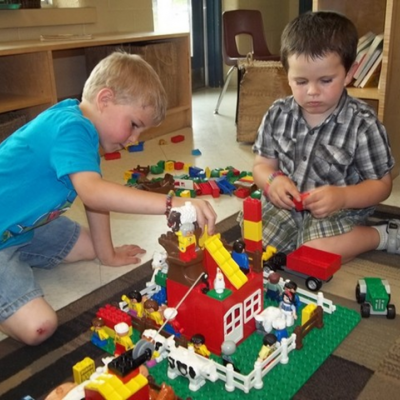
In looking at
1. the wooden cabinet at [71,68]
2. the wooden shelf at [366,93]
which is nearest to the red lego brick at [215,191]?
the wooden shelf at [366,93]

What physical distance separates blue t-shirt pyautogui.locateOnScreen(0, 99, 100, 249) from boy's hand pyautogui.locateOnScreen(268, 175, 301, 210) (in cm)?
41

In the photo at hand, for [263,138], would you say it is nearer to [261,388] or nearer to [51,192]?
[51,192]

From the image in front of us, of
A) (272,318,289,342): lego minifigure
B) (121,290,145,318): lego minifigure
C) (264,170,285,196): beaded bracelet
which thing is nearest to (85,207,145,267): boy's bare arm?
(121,290,145,318): lego minifigure

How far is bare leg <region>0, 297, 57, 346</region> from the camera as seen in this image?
970mm

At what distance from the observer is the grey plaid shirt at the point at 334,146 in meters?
1.23

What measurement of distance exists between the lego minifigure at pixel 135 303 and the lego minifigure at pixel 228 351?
204 mm

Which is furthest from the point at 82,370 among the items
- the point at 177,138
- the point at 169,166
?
the point at 177,138

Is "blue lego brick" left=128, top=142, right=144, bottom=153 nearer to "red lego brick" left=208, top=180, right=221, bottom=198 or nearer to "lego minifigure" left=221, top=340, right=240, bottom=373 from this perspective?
"red lego brick" left=208, top=180, right=221, bottom=198

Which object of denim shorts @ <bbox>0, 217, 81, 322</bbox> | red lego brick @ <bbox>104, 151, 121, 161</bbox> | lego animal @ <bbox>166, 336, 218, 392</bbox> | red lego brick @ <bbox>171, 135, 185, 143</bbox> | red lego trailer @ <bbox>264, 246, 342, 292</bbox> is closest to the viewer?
lego animal @ <bbox>166, 336, 218, 392</bbox>

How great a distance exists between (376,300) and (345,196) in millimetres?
257

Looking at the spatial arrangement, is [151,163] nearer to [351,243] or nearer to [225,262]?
[351,243]

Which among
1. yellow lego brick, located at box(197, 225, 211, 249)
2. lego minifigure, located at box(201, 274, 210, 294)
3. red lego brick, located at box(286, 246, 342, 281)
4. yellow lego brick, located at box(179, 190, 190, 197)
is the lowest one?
yellow lego brick, located at box(179, 190, 190, 197)

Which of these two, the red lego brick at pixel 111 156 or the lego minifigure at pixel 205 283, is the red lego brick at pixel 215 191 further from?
the lego minifigure at pixel 205 283

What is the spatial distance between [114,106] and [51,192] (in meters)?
0.22
